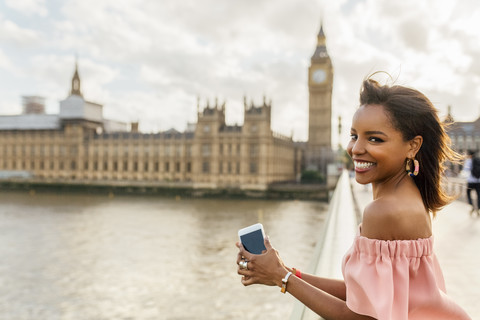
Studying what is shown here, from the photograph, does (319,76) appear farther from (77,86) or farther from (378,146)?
(378,146)

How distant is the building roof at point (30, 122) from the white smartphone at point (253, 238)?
205 ft

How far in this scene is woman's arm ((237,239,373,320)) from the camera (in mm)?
Answer: 1553

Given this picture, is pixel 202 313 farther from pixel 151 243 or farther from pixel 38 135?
pixel 38 135

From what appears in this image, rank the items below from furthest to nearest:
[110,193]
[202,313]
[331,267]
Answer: [110,193] < [202,313] < [331,267]

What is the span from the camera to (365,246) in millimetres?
1434

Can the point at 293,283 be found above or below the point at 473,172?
below

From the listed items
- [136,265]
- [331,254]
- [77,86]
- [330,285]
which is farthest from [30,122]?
[330,285]

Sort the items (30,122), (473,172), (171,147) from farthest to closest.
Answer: (30,122) < (171,147) < (473,172)

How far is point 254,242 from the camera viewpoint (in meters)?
1.63

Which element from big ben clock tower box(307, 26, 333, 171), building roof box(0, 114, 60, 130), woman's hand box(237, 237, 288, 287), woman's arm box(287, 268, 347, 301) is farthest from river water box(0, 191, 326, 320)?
building roof box(0, 114, 60, 130)

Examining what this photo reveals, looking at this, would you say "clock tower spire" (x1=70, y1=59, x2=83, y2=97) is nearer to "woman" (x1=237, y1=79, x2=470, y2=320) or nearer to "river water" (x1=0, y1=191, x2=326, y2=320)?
"river water" (x1=0, y1=191, x2=326, y2=320)

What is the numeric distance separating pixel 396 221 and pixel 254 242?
0.53 meters

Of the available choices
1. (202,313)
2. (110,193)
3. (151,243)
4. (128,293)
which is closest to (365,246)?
(202,313)

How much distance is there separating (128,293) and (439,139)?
12.3 metres
